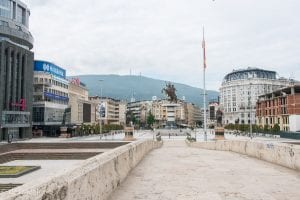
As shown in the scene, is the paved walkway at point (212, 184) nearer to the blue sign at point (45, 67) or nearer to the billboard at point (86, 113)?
the blue sign at point (45, 67)

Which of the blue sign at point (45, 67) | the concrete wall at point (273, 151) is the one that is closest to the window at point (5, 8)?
the blue sign at point (45, 67)

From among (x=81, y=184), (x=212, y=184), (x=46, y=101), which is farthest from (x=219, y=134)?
(x=81, y=184)

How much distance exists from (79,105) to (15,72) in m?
60.2

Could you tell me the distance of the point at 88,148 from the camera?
51.5 meters

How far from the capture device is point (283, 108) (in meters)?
102

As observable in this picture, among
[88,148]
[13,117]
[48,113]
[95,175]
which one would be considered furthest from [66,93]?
[95,175]

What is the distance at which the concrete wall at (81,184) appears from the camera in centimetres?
513

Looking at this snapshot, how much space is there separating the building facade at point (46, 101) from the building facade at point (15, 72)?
849 centimetres

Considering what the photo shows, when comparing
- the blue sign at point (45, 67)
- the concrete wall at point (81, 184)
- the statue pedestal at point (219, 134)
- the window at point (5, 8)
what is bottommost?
the statue pedestal at point (219, 134)

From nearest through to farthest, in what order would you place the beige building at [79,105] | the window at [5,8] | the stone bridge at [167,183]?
the stone bridge at [167,183]
the window at [5,8]
the beige building at [79,105]

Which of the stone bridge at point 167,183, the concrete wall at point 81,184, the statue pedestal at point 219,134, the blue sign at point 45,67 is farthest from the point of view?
the blue sign at point 45,67

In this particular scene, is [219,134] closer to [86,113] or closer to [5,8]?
[5,8]

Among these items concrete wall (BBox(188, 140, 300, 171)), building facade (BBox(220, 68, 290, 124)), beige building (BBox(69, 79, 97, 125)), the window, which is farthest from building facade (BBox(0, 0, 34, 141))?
building facade (BBox(220, 68, 290, 124))

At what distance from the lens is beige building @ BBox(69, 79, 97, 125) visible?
5005 inches
